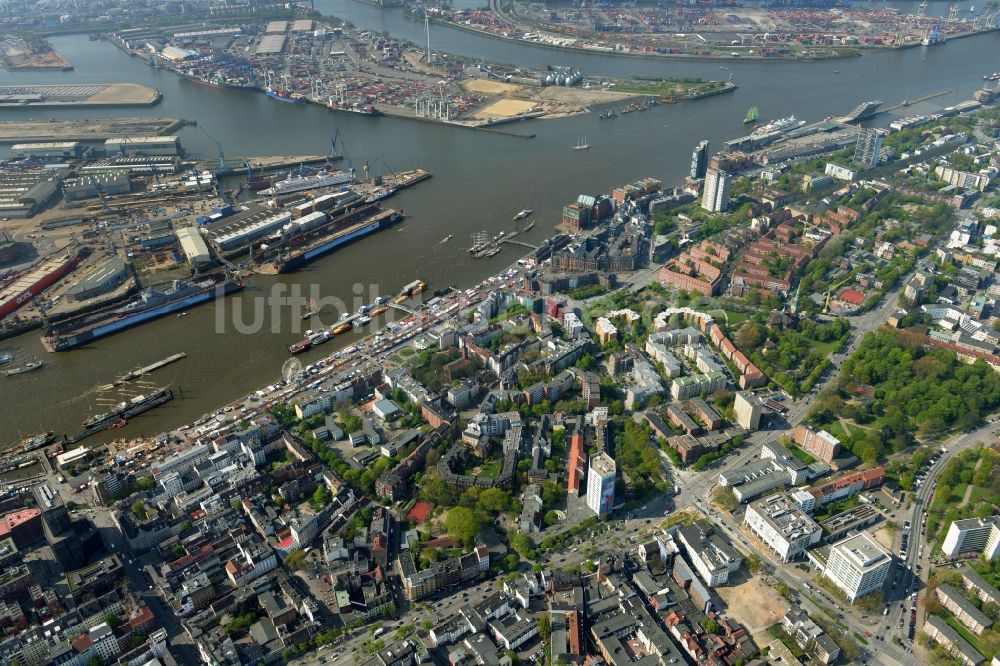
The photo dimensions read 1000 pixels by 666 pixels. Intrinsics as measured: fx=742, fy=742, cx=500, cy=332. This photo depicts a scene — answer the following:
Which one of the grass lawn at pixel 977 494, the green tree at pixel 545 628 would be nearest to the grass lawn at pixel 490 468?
the green tree at pixel 545 628

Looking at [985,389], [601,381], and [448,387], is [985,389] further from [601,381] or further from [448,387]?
[448,387]

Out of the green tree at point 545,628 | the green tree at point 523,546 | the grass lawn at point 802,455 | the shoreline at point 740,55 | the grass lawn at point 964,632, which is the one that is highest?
the shoreline at point 740,55

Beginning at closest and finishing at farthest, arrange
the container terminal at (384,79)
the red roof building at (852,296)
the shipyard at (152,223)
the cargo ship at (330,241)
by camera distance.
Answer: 1. the red roof building at (852,296)
2. the shipyard at (152,223)
3. the cargo ship at (330,241)
4. the container terminal at (384,79)

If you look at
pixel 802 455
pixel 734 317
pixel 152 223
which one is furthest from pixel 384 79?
pixel 802 455

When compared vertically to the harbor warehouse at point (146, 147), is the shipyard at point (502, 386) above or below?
below

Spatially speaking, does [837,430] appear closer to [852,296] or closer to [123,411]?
[852,296]

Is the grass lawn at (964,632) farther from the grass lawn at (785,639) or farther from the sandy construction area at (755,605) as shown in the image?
the grass lawn at (785,639)
